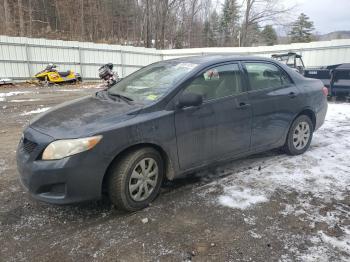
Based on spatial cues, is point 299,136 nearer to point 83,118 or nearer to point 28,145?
point 83,118

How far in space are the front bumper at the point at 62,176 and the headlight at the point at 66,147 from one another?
Result: 0.13ft

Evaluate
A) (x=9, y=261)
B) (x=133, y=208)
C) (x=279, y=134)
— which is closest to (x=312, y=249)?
(x=133, y=208)

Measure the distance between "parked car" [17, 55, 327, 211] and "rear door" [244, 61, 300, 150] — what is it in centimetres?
1

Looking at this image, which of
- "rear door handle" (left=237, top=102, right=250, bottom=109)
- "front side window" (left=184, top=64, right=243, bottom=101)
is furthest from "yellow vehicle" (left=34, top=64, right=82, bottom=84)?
"rear door handle" (left=237, top=102, right=250, bottom=109)

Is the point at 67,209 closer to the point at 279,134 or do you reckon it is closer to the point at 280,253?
the point at 280,253

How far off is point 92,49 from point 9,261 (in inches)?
735

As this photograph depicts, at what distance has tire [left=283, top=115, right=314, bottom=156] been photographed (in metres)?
5.01

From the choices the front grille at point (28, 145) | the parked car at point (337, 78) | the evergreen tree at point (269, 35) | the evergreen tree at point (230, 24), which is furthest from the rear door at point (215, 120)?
the evergreen tree at point (269, 35)

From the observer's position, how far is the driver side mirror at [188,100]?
3.52 metres

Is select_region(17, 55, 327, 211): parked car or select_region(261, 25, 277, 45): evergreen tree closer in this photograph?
select_region(17, 55, 327, 211): parked car

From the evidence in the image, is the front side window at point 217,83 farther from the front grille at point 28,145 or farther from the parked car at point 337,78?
the parked car at point 337,78

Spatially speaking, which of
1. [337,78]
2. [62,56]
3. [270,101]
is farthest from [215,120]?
[62,56]

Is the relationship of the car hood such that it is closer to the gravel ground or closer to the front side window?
the front side window

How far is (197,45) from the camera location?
43.7m
